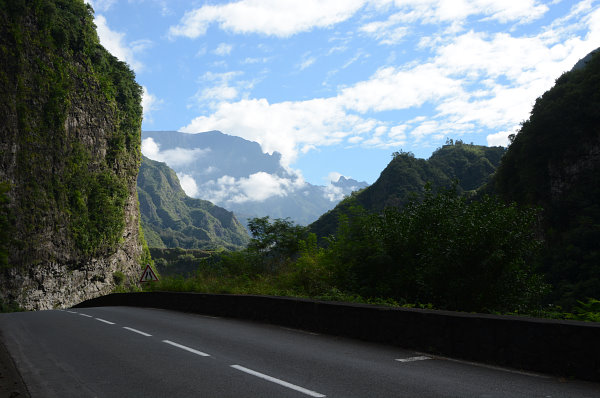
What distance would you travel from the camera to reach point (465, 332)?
7.29 metres

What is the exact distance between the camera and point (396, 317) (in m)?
8.55

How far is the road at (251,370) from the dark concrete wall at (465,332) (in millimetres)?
266

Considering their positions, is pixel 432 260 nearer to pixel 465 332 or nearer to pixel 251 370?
pixel 465 332

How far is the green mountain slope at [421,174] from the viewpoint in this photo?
139250 millimetres

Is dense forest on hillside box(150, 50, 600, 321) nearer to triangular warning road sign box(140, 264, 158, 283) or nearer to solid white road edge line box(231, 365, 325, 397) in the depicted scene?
triangular warning road sign box(140, 264, 158, 283)

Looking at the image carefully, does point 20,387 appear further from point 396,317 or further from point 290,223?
point 290,223

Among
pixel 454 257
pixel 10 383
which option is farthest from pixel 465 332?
pixel 10 383

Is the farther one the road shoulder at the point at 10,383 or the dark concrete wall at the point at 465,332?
the dark concrete wall at the point at 465,332

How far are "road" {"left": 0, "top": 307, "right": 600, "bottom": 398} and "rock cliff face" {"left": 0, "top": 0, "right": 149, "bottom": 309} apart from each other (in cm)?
3711

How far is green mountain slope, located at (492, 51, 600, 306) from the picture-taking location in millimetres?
72188

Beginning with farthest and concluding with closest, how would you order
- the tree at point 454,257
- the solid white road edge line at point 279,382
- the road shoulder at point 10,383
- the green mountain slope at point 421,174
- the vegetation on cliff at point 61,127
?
the green mountain slope at point 421,174 → the vegetation on cliff at point 61,127 → the tree at point 454,257 → the solid white road edge line at point 279,382 → the road shoulder at point 10,383

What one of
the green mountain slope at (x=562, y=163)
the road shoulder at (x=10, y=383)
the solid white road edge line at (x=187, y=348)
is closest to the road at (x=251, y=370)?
the solid white road edge line at (x=187, y=348)

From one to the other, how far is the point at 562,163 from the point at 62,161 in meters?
79.8

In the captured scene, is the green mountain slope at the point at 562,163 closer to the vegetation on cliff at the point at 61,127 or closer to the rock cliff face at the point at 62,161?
the rock cliff face at the point at 62,161
